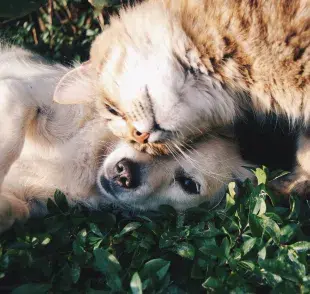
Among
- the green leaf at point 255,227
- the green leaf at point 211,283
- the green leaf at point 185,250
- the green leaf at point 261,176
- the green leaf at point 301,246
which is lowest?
the green leaf at point 261,176

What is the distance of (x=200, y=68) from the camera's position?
218cm

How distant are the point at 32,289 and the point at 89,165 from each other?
36.3 inches

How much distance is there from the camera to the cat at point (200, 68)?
205 centimetres

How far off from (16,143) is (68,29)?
1.80m

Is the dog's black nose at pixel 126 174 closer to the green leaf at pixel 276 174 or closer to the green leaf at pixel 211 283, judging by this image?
the green leaf at pixel 276 174

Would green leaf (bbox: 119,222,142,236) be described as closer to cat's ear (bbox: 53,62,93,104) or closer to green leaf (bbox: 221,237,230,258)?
green leaf (bbox: 221,237,230,258)

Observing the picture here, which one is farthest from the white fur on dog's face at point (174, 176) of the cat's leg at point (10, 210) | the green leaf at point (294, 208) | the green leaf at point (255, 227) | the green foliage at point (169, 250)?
the green leaf at point (255, 227)

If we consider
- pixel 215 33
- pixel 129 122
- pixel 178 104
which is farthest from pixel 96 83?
pixel 215 33

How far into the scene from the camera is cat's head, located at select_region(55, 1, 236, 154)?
2189mm

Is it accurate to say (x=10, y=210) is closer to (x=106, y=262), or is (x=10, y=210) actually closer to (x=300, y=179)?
(x=106, y=262)

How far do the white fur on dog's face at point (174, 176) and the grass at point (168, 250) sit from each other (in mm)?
184

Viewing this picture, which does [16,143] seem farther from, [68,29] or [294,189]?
[68,29]

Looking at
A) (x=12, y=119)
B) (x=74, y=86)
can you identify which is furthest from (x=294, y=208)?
(x=12, y=119)

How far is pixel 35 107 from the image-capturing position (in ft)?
8.27
